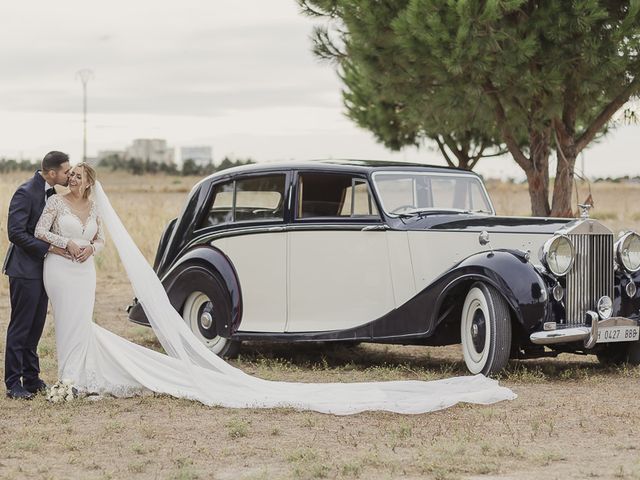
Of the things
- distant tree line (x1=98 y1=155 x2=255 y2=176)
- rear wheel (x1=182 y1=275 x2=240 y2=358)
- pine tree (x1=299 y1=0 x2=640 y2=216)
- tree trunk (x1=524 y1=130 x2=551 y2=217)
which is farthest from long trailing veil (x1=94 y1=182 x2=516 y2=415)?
distant tree line (x1=98 y1=155 x2=255 y2=176)

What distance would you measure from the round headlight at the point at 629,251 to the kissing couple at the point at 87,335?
71.5 inches

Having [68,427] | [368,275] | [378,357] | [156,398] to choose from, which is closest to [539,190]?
[378,357]

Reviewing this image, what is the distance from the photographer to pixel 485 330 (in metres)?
8.24

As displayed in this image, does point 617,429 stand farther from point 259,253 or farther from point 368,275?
point 259,253

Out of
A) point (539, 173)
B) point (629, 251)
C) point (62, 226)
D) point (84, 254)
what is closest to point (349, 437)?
point (84, 254)

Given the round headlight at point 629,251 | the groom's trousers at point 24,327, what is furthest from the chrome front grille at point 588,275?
the groom's trousers at point 24,327

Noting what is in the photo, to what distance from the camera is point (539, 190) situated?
17.6 metres

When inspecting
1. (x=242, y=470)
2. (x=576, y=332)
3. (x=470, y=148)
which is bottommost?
(x=242, y=470)

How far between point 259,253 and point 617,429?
4.01m

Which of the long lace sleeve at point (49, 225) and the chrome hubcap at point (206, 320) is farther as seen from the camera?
the chrome hubcap at point (206, 320)

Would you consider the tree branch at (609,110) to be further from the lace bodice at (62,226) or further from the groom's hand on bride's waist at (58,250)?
the groom's hand on bride's waist at (58,250)

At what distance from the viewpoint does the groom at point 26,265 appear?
761 centimetres

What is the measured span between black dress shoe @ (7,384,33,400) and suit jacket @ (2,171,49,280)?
861mm

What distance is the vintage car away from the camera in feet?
26.9
